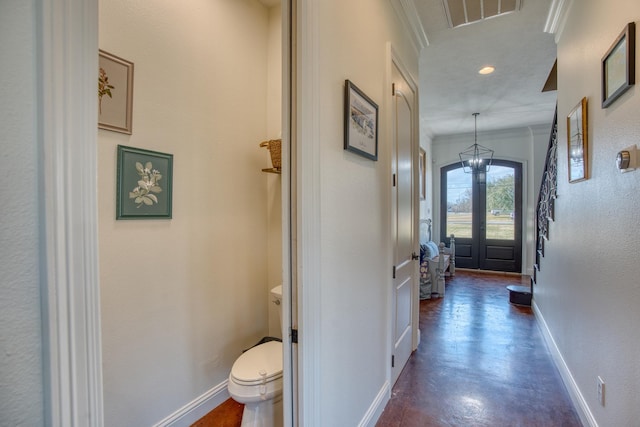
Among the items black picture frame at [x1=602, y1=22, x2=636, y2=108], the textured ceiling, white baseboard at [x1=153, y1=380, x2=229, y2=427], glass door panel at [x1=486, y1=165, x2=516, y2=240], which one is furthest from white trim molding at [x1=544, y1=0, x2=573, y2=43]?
glass door panel at [x1=486, y1=165, x2=516, y2=240]

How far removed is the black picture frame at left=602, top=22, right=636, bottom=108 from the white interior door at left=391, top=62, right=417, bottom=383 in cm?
109

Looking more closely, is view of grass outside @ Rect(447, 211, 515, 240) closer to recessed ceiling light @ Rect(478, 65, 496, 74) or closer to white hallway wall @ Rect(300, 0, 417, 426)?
recessed ceiling light @ Rect(478, 65, 496, 74)

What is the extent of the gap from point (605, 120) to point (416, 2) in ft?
4.96

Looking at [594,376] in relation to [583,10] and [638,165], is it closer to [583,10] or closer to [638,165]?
[638,165]

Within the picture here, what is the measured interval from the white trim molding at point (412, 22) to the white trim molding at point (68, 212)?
2.19 meters

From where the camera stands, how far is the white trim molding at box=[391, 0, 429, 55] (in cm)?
223

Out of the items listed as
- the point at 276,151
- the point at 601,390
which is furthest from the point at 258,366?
the point at 601,390

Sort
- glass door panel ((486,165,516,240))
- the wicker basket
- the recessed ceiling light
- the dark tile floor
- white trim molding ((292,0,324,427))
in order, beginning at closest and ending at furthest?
white trim molding ((292,0,324,427)) < the dark tile floor < the wicker basket < the recessed ceiling light < glass door panel ((486,165,516,240))

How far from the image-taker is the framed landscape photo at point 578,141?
1.83m

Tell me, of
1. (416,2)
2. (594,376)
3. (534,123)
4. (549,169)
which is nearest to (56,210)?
(594,376)

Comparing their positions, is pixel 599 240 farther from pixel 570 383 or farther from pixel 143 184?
pixel 143 184

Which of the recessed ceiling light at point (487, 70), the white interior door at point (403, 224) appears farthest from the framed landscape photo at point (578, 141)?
the recessed ceiling light at point (487, 70)

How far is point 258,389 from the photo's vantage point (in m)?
1.56

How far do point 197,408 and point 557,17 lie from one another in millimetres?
3817
